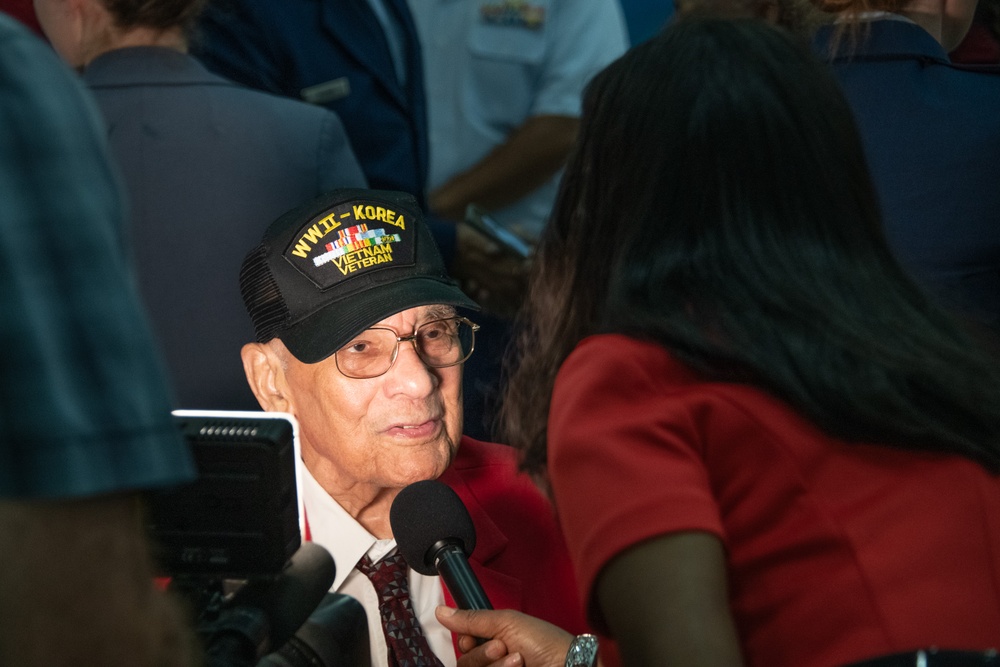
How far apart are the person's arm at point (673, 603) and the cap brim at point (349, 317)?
103 cm

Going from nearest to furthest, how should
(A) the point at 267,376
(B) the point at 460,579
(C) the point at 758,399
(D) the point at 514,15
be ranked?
(C) the point at 758,399, (B) the point at 460,579, (A) the point at 267,376, (D) the point at 514,15

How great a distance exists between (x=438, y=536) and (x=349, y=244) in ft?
2.33

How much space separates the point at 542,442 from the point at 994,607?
491 mm

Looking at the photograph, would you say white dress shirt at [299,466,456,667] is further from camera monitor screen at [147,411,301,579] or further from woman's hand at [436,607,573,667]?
camera monitor screen at [147,411,301,579]

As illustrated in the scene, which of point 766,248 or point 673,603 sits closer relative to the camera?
point 673,603

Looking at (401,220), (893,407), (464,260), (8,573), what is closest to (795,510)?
(893,407)

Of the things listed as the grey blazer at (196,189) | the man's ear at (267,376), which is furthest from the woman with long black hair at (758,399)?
the grey blazer at (196,189)

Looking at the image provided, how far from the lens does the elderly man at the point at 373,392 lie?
6.82 ft

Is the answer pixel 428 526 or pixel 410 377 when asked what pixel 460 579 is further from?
pixel 410 377

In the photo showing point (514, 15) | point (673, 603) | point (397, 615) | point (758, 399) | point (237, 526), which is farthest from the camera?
point (514, 15)

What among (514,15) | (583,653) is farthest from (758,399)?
(514,15)

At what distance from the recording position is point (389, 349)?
214cm

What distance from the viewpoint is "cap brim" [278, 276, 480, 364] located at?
6.88 feet

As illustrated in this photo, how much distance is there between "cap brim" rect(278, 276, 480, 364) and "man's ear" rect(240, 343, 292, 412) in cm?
7
